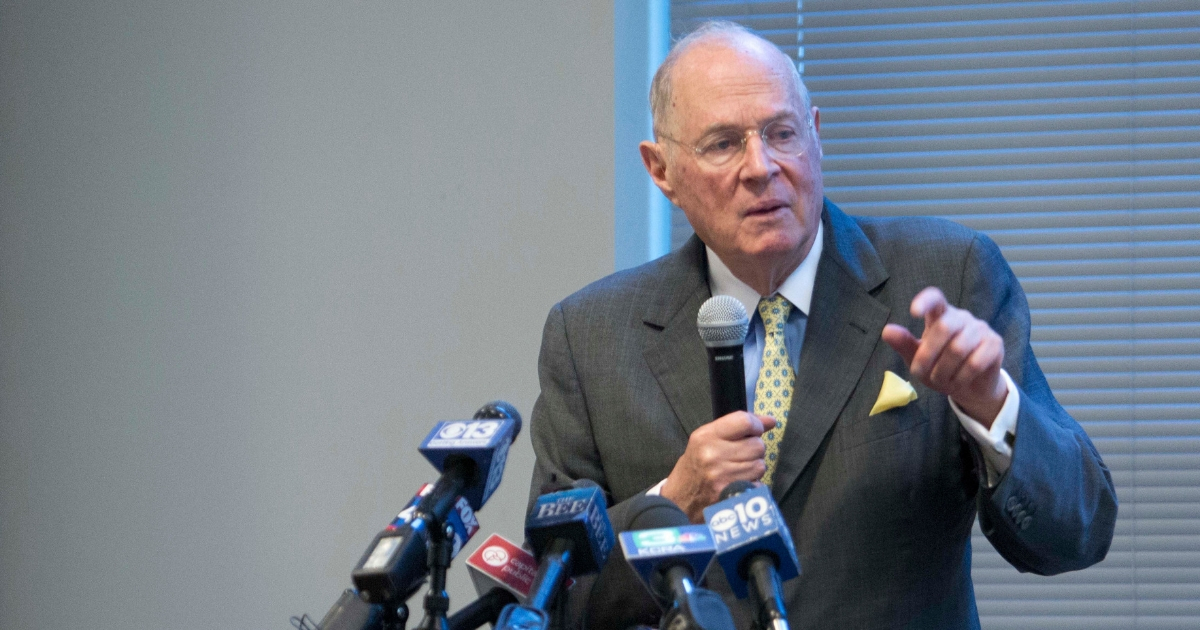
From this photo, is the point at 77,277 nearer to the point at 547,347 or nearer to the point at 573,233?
the point at 573,233

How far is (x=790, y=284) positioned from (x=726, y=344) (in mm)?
508

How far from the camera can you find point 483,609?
1206mm

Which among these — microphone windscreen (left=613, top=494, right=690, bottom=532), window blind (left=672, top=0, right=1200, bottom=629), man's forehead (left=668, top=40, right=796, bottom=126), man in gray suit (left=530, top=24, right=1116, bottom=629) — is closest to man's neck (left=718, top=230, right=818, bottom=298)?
man in gray suit (left=530, top=24, right=1116, bottom=629)

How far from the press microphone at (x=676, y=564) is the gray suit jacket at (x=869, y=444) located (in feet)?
2.09

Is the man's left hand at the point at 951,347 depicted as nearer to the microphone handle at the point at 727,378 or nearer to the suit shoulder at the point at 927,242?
the microphone handle at the point at 727,378

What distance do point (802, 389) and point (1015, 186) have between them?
151 cm

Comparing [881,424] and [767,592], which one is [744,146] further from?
[767,592]

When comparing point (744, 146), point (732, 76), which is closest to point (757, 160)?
point (744, 146)

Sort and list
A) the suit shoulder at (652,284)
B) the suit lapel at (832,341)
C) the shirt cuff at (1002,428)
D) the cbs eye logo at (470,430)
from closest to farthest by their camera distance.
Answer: the cbs eye logo at (470,430)
the shirt cuff at (1002,428)
the suit lapel at (832,341)
the suit shoulder at (652,284)

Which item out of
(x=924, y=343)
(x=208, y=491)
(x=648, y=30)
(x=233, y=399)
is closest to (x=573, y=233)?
(x=648, y=30)

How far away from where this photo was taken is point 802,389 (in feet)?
5.41

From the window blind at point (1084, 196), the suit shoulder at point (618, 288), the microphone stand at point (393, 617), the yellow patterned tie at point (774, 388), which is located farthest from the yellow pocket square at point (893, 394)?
the window blind at point (1084, 196)

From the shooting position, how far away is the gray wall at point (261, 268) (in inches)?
104

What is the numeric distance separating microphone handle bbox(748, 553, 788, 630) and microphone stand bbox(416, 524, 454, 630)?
268 mm
